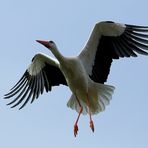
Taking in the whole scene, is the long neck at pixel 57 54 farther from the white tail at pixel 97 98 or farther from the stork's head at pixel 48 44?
the white tail at pixel 97 98

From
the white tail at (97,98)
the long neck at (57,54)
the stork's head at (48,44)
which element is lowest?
the white tail at (97,98)

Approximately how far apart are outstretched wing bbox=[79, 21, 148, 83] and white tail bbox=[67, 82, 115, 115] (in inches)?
8.6

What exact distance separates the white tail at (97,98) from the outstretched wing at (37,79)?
22.2 inches

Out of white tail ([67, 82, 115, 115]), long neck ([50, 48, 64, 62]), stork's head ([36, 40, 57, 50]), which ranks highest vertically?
stork's head ([36, 40, 57, 50])

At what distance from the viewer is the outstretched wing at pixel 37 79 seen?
638 inches

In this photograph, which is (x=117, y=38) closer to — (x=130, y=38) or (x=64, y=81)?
(x=130, y=38)

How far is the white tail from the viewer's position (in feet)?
50.3

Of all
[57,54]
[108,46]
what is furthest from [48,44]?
[108,46]

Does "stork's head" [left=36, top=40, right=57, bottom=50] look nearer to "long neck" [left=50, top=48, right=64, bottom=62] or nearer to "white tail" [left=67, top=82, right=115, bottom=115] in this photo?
"long neck" [left=50, top=48, right=64, bottom=62]

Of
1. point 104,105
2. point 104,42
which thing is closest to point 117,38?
point 104,42

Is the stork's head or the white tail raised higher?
the stork's head

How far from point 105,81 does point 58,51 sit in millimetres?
1136

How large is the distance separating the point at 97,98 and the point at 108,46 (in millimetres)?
1006

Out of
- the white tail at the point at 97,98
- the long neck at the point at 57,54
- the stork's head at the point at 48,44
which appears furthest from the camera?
the white tail at the point at 97,98
